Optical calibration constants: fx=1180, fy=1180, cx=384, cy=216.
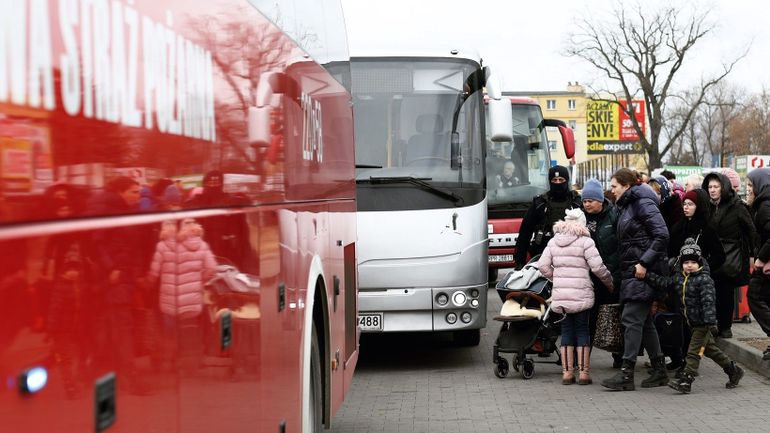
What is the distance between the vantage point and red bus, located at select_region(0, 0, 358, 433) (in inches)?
84.6

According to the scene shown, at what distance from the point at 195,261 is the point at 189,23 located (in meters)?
0.69

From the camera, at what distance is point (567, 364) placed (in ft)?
36.8

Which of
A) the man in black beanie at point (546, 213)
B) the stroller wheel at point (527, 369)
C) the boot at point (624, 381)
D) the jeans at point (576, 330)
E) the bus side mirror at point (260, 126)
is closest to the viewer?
the bus side mirror at point (260, 126)

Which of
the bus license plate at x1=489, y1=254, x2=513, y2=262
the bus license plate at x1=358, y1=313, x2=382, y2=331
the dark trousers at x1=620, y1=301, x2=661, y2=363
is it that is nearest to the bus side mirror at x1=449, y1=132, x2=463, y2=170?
the bus license plate at x1=358, y1=313, x2=382, y2=331

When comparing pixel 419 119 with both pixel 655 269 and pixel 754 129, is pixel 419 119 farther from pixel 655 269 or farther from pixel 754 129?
pixel 754 129

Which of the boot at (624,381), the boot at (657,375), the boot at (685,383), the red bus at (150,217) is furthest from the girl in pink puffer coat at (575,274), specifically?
the red bus at (150,217)

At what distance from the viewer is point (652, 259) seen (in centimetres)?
1038

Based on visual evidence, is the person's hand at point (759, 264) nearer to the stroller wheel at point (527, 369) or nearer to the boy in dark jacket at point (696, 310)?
the boy in dark jacket at point (696, 310)

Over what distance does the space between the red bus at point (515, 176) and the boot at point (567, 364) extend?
36.5 feet

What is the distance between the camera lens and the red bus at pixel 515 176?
2273 centimetres

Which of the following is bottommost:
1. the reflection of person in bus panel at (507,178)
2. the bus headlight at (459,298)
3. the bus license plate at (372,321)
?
the bus license plate at (372,321)

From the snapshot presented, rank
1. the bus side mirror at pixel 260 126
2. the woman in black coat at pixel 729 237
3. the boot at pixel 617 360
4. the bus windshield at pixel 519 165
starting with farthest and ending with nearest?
the bus windshield at pixel 519 165
the woman in black coat at pixel 729 237
the boot at pixel 617 360
the bus side mirror at pixel 260 126

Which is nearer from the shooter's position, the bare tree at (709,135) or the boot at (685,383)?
the boot at (685,383)

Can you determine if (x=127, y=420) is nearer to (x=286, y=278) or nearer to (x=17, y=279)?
(x=17, y=279)
